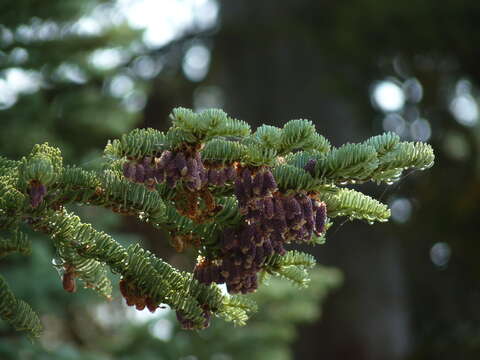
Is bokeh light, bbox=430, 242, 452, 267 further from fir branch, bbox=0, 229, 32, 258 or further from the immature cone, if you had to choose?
the immature cone

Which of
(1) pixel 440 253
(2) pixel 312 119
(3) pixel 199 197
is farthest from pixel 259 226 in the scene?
(1) pixel 440 253

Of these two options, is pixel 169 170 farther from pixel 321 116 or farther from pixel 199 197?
pixel 321 116

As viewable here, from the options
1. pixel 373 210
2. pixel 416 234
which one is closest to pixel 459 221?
pixel 416 234

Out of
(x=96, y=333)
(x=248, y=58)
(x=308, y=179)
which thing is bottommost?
(x=308, y=179)

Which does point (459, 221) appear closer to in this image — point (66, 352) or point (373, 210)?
point (66, 352)

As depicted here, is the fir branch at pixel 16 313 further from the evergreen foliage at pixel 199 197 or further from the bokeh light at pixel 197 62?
the bokeh light at pixel 197 62

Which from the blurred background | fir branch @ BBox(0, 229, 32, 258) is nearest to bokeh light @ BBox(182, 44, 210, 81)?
the blurred background
